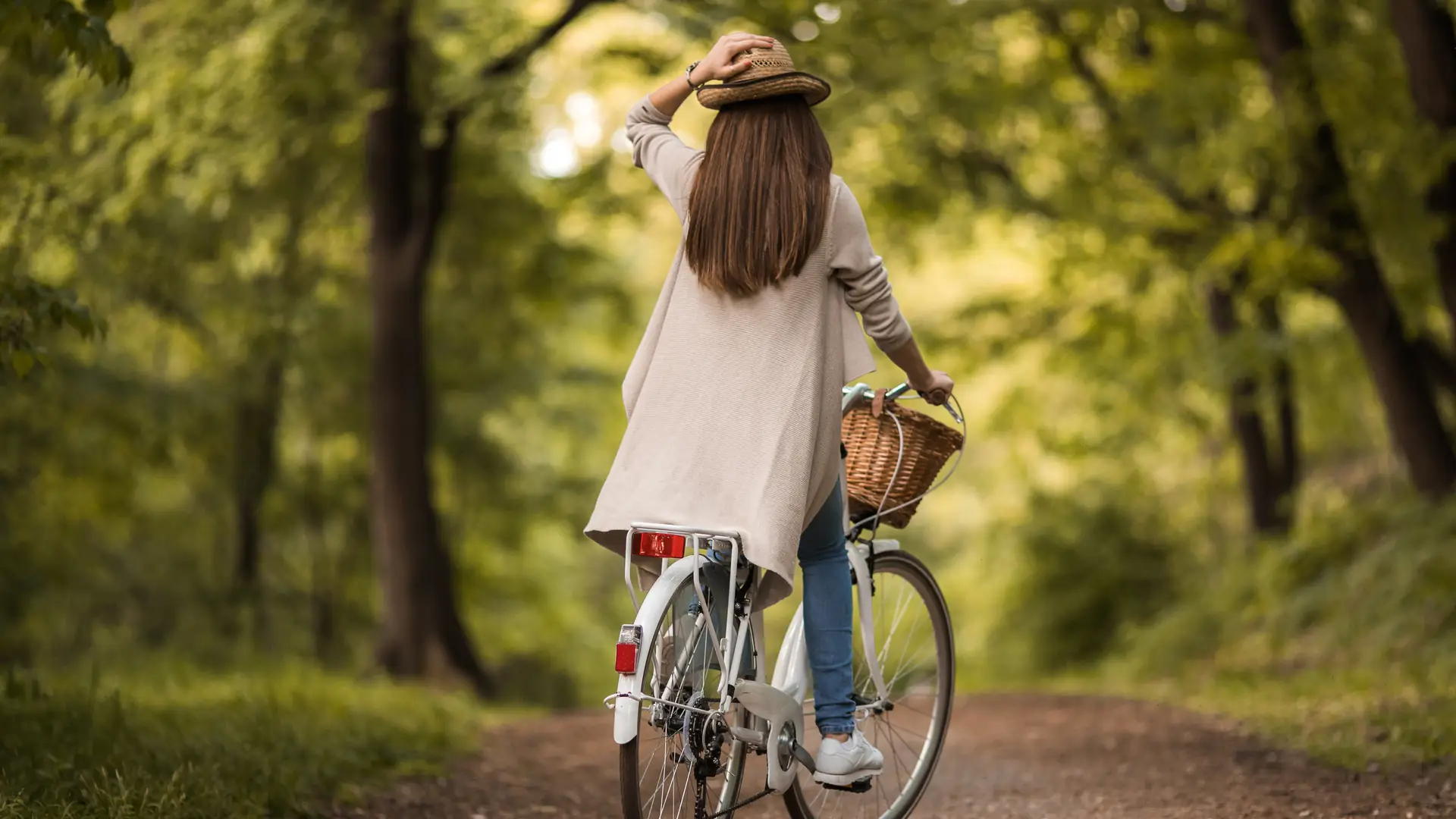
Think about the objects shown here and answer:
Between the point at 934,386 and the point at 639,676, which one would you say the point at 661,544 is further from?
the point at 934,386

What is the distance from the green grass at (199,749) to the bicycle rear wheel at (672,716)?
1.46m

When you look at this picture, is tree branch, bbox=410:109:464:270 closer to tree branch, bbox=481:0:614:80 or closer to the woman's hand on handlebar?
tree branch, bbox=481:0:614:80

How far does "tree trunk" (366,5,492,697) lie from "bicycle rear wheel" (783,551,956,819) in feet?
19.6

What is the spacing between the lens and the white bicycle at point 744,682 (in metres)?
3.17

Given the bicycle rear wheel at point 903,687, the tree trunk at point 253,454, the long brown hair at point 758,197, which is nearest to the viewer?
the long brown hair at point 758,197

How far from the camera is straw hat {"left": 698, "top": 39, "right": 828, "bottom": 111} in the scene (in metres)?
3.27

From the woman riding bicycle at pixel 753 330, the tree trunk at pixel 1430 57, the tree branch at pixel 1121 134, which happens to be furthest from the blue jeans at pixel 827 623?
the tree branch at pixel 1121 134


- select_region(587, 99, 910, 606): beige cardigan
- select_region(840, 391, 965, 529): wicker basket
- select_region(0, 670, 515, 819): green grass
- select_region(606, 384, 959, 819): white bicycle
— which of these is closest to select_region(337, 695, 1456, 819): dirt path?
select_region(0, 670, 515, 819): green grass

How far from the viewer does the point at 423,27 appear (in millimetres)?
9008

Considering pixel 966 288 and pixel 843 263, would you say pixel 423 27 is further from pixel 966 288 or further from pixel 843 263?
pixel 966 288

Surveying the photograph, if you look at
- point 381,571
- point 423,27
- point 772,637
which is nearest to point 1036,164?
point 423,27

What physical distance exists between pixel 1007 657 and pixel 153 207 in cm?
1013

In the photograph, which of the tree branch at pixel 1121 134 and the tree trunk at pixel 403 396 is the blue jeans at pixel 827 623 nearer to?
the tree trunk at pixel 403 396

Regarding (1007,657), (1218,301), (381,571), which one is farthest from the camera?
(1007,657)
